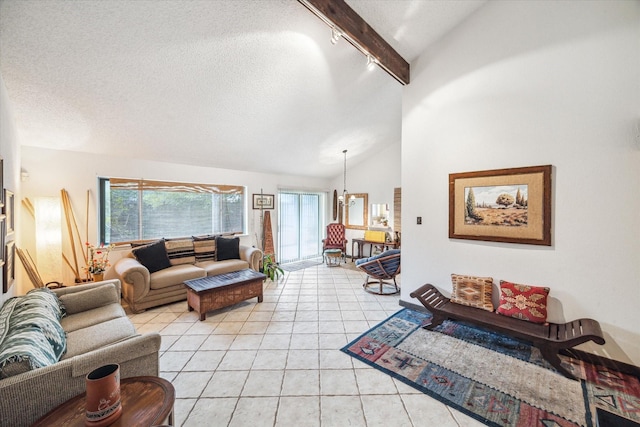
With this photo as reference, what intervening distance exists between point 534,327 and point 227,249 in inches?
176

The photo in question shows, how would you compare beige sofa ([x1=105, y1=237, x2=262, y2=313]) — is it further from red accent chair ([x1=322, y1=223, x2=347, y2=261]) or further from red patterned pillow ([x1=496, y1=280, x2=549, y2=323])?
red patterned pillow ([x1=496, y1=280, x2=549, y2=323])

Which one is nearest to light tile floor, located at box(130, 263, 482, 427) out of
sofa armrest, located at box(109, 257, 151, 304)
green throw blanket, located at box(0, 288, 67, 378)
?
sofa armrest, located at box(109, 257, 151, 304)

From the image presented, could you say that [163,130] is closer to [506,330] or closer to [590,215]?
[506,330]

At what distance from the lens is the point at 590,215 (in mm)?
2453

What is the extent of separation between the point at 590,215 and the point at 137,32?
445cm

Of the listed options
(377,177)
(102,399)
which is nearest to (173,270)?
(102,399)

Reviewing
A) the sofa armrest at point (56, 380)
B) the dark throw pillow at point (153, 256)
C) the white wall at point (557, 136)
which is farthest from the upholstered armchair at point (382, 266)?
the sofa armrest at point (56, 380)

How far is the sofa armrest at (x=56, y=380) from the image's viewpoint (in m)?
1.22

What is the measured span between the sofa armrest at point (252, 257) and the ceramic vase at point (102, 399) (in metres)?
3.67

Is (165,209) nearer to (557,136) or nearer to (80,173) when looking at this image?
(80,173)

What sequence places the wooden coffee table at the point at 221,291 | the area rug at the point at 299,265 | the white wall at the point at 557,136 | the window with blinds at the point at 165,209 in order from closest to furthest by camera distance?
the white wall at the point at 557,136
the wooden coffee table at the point at 221,291
the window with blinds at the point at 165,209
the area rug at the point at 299,265

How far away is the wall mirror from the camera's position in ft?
22.4

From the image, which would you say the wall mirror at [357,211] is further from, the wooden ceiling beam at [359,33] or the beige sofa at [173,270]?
the wooden ceiling beam at [359,33]

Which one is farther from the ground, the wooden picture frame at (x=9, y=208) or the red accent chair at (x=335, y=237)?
the wooden picture frame at (x=9, y=208)
